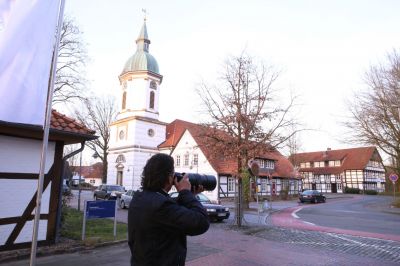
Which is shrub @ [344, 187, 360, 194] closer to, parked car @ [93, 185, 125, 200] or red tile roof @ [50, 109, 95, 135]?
parked car @ [93, 185, 125, 200]

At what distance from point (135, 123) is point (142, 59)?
9.78 metres

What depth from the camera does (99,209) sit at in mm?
11047

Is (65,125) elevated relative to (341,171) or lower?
lower

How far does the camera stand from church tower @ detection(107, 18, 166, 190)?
50.0m

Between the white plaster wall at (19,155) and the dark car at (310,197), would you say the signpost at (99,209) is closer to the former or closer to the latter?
the white plaster wall at (19,155)

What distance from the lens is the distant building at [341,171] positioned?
224ft

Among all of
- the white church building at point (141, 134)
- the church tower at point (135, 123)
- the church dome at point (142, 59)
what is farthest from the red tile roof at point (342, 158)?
the church dome at point (142, 59)

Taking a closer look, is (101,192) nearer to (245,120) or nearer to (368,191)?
(245,120)

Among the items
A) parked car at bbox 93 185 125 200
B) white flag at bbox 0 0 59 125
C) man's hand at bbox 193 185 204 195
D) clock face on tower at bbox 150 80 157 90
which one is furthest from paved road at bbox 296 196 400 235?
clock face on tower at bbox 150 80 157 90

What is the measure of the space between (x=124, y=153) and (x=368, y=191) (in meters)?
44.1

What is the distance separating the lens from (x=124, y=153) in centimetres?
5131

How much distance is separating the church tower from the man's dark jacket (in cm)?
4680

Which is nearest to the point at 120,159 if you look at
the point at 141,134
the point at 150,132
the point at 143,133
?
the point at 141,134

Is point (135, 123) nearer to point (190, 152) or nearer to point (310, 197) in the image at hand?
point (190, 152)
